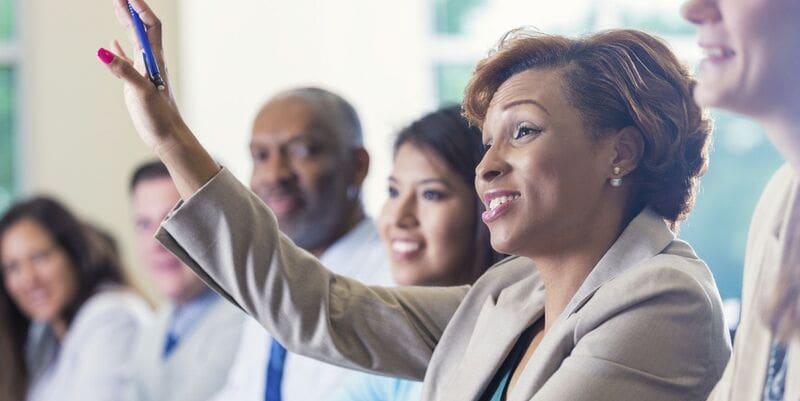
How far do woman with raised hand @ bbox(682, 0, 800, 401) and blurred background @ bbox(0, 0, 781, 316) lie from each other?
3.85 metres

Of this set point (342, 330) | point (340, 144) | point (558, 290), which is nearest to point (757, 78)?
point (558, 290)

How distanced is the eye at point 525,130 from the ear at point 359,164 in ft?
5.14

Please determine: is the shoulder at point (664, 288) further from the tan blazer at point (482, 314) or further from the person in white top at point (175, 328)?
the person in white top at point (175, 328)

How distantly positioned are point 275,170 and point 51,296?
4.53 feet

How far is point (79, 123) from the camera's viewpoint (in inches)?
212

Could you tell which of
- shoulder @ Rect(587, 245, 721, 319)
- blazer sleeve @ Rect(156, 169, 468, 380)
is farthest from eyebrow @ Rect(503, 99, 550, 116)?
blazer sleeve @ Rect(156, 169, 468, 380)

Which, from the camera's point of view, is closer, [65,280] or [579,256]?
[579,256]

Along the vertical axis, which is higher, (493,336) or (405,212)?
(493,336)

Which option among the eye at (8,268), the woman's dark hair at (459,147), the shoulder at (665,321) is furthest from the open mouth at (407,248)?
the eye at (8,268)

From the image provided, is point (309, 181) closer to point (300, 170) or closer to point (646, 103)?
point (300, 170)

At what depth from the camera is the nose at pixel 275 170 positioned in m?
3.06

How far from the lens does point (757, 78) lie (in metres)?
1.07

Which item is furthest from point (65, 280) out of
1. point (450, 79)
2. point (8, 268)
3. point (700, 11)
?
point (700, 11)

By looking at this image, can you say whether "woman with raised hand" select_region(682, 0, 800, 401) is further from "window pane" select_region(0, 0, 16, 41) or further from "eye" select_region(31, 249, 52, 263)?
"window pane" select_region(0, 0, 16, 41)
